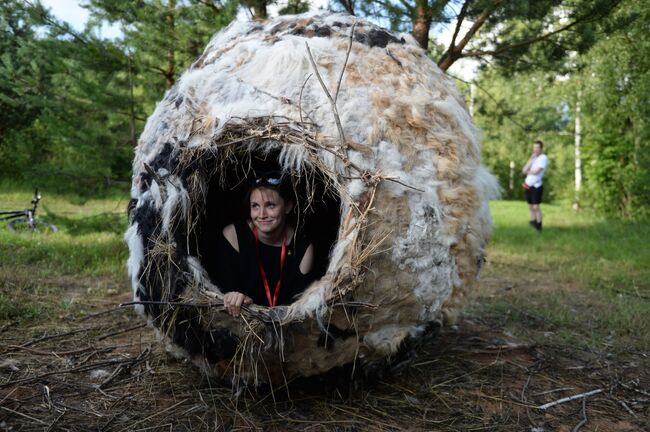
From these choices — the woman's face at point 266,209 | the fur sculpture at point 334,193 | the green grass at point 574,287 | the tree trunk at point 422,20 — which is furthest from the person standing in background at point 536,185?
the woman's face at point 266,209

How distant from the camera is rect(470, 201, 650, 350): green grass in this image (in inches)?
194

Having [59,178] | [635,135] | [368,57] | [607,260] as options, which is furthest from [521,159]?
[368,57]

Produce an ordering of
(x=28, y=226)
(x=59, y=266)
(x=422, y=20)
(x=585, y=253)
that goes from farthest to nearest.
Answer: (x=28, y=226), (x=585, y=253), (x=59, y=266), (x=422, y=20)

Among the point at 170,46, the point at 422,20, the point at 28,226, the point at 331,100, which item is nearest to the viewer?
the point at 331,100

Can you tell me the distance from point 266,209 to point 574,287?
441cm

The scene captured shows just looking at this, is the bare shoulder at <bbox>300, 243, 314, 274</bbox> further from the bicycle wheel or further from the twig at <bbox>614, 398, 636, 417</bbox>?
the bicycle wheel

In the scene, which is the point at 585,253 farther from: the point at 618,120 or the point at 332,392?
the point at 618,120

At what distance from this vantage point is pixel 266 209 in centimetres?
338

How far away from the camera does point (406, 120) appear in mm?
3234

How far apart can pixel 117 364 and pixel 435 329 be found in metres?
1.96

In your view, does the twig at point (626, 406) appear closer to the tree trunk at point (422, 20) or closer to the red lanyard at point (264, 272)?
the red lanyard at point (264, 272)

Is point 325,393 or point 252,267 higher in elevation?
point 252,267

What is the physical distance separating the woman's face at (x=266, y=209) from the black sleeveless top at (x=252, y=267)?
3.7 inches

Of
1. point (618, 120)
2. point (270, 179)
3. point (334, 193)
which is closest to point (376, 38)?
point (334, 193)
